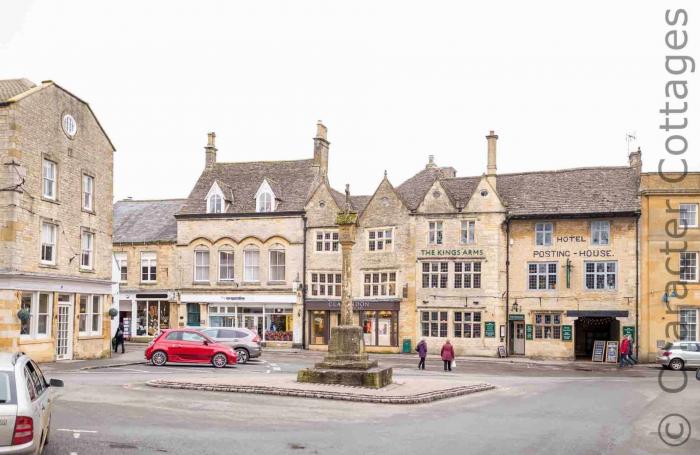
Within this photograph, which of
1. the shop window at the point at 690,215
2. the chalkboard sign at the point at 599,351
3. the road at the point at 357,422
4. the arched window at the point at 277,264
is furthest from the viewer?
the arched window at the point at 277,264

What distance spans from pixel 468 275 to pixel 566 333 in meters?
6.32

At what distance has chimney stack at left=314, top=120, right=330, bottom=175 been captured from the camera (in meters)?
50.8

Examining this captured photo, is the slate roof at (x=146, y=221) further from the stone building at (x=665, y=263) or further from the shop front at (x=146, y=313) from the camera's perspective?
the stone building at (x=665, y=263)

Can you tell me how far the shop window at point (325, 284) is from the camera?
48125 mm

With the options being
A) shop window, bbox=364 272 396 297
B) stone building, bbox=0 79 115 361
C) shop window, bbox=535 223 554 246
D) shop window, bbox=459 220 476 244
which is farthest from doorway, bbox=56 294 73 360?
shop window, bbox=535 223 554 246

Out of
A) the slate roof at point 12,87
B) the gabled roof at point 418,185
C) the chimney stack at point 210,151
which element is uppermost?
the chimney stack at point 210,151

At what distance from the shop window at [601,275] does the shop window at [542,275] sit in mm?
1780

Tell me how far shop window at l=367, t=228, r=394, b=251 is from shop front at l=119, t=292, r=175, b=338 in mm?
14199

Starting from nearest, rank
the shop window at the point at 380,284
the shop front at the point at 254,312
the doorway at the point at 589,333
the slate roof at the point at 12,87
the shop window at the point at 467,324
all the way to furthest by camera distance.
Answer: the slate roof at the point at 12,87 → the doorway at the point at 589,333 → the shop window at the point at 467,324 → the shop window at the point at 380,284 → the shop front at the point at 254,312

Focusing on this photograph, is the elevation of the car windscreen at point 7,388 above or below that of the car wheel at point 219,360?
above

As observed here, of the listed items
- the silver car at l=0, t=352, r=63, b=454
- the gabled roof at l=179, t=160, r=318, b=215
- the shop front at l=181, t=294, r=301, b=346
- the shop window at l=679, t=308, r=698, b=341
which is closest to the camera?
the silver car at l=0, t=352, r=63, b=454

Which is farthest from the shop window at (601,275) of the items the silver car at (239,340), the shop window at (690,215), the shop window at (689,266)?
the silver car at (239,340)

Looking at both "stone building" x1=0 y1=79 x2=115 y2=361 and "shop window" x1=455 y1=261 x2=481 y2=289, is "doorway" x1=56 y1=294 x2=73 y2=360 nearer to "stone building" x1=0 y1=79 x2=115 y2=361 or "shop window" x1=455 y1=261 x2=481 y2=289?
"stone building" x1=0 y1=79 x2=115 y2=361

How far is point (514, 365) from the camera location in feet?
127
